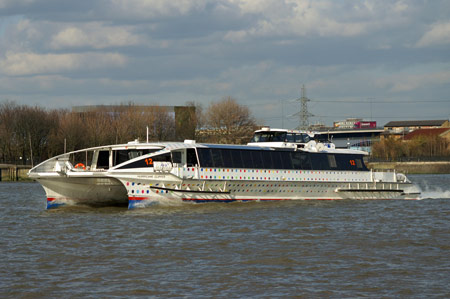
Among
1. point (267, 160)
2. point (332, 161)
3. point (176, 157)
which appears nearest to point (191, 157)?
point (176, 157)

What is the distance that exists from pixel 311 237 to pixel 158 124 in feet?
220

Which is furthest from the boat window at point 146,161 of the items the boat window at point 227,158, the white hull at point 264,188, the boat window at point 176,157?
the boat window at point 227,158

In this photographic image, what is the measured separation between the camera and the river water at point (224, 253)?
45.7 ft

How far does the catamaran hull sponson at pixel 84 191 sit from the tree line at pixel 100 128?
4735 centimetres

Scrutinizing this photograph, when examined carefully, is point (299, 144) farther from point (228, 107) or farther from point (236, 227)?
point (228, 107)

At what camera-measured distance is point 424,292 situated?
13555 mm

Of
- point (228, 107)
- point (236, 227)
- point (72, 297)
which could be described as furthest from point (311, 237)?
point (228, 107)

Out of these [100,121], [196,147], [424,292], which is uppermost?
[100,121]

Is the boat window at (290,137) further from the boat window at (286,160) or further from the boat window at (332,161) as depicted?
the boat window at (332,161)

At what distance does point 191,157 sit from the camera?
29.8 m

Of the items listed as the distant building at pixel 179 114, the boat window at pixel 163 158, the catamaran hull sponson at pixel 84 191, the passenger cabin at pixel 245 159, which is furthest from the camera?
the distant building at pixel 179 114

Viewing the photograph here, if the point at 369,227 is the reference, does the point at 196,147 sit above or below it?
above

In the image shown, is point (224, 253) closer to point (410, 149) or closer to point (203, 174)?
point (203, 174)

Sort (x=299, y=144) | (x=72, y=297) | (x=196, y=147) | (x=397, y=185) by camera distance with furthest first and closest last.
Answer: (x=397, y=185) < (x=299, y=144) < (x=196, y=147) < (x=72, y=297)
